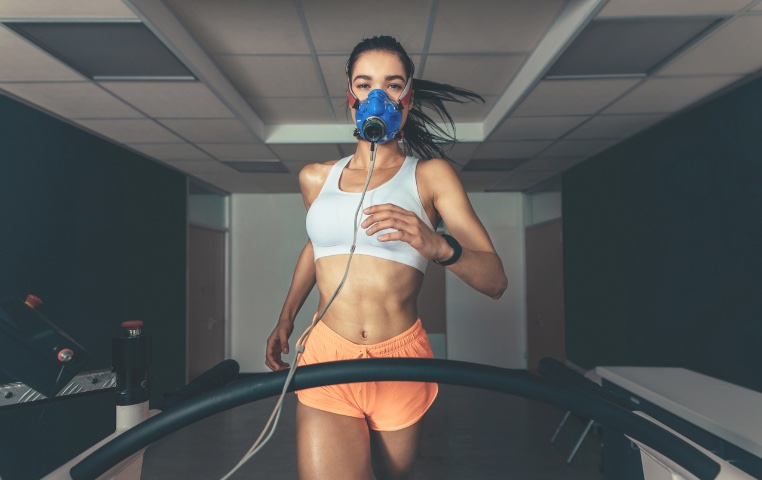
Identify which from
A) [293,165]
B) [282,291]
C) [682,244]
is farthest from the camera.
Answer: [282,291]

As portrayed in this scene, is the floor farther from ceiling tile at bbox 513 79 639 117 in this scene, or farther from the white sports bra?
the white sports bra

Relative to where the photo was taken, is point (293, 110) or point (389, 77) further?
point (293, 110)

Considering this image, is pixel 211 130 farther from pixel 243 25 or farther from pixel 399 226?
pixel 399 226

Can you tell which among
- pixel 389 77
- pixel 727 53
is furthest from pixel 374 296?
pixel 727 53

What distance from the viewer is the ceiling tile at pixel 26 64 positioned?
224cm

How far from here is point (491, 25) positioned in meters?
2.50

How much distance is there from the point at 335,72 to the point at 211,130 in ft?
4.28

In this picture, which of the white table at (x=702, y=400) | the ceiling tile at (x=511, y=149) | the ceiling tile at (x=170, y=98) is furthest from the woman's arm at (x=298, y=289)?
the ceiling tile at (x=511, y=149)

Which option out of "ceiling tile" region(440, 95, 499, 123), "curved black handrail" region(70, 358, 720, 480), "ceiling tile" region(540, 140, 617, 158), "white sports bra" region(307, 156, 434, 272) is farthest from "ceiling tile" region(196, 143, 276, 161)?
"curved black handrail" region(70, 358, 720, 480)

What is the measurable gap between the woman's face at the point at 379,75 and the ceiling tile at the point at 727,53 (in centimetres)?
200

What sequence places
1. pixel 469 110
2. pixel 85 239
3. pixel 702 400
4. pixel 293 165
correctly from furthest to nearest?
pixel 293 165 → pixel 469 110 → pixel 85 239 → pixel 702 400

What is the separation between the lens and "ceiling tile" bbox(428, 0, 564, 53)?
2311 millimetres

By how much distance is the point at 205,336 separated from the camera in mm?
5977

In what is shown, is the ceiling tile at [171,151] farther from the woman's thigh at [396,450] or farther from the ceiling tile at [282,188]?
the woman's thigh at [396,450]
